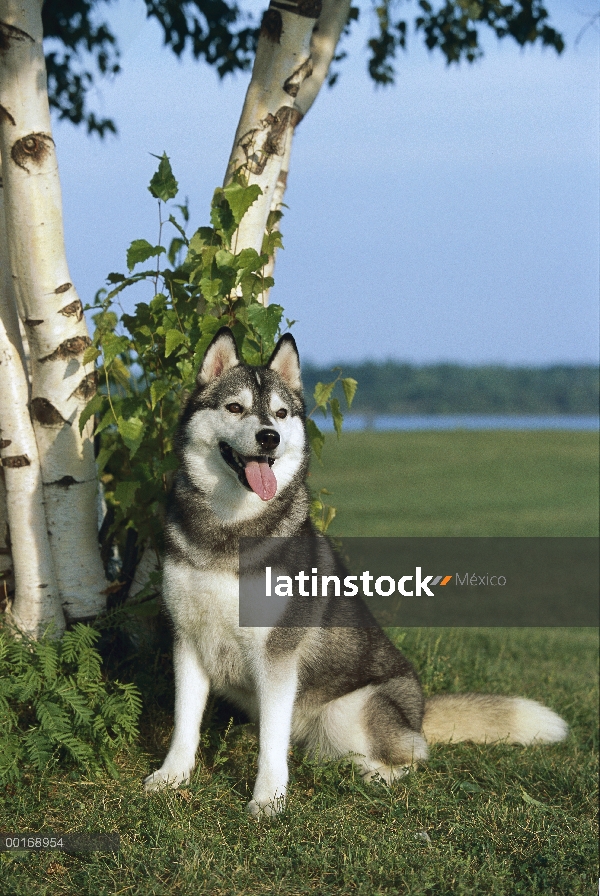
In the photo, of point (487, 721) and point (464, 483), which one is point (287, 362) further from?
point (464, 483)

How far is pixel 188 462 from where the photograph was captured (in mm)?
4047

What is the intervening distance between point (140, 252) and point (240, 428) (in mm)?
1373

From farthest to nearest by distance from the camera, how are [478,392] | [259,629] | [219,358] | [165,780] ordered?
[478,392], [219,358], [165,780], [259,629]

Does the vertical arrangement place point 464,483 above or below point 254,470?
below

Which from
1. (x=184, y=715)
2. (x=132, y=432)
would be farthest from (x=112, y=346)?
(x=184, y=715)

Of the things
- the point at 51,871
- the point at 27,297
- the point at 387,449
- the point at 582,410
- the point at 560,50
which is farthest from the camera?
the point at 582,410

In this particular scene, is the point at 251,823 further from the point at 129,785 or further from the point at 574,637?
the point at 574,637

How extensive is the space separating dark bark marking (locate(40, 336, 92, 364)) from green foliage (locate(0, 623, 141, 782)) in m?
1.45

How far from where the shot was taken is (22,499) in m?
4.85

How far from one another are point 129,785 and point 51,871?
63 cm

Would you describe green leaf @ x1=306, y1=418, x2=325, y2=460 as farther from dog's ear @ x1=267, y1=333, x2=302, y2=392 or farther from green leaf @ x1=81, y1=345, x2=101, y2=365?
green leaf @ x1=81, y1=345, x2=101, y2=365

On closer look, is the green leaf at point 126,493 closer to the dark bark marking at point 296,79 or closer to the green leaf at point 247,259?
the green leaf at point 247,259

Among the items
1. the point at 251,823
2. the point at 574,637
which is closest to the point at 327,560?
the point at 251,823

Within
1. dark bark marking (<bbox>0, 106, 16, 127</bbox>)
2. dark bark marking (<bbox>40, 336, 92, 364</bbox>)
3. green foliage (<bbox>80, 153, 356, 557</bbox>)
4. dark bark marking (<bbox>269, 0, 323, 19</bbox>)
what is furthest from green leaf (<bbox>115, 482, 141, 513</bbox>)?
dark bark marking (<bbox>269, 0, 323, 19</bbox>)
